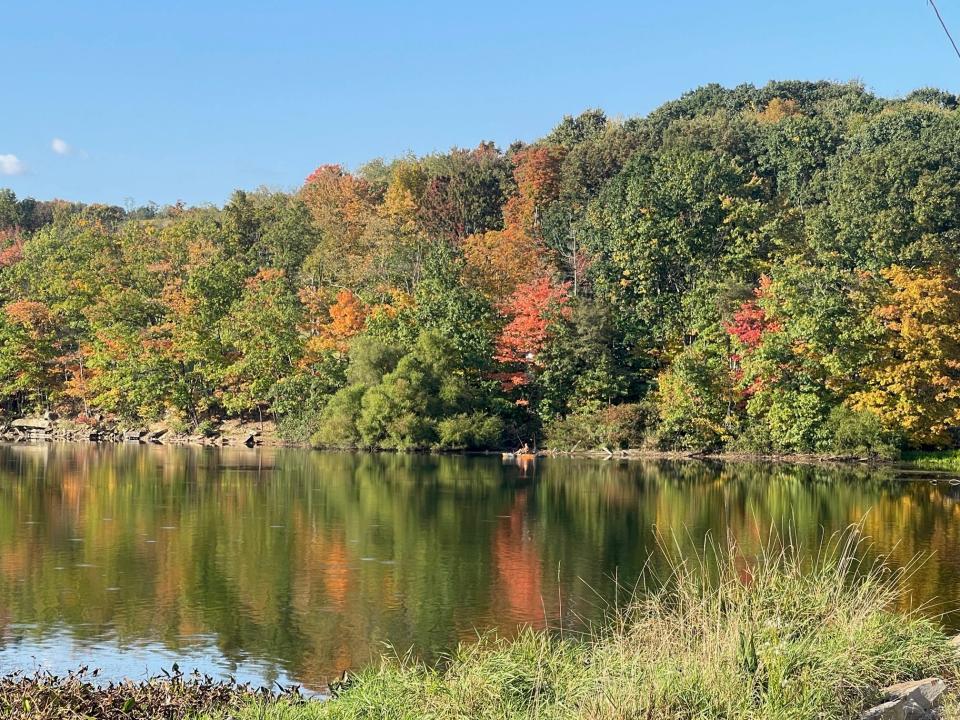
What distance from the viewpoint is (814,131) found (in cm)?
6788

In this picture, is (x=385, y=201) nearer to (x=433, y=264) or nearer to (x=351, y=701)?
(x=433, y=264)

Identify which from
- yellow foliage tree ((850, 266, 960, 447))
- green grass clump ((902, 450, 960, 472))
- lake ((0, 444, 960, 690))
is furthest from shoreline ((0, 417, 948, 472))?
lake ((0, 444, 960, 690))

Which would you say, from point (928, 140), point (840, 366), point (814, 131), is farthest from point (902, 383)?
point (814, 131)

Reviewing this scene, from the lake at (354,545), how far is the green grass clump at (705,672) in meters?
2.90

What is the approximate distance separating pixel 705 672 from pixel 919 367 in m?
38.1

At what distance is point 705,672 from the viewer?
928cm

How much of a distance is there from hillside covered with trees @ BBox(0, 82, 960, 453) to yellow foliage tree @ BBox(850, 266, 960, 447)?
10cm

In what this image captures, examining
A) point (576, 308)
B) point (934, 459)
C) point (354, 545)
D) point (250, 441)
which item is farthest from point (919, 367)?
point (250, 441)

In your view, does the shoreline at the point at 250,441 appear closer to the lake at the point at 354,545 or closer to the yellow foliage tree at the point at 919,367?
the yellow foliage tree at the point at 919,367

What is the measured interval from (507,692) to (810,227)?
154 ft

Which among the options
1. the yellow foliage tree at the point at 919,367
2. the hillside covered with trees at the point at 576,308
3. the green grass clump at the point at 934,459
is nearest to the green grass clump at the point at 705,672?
the green grass clump at the point at 934,459

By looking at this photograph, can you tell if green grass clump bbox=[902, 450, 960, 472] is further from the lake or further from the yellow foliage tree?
the lake

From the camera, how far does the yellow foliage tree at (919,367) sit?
44219 millimetres

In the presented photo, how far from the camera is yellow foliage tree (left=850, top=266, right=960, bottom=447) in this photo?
4422 centimetres
